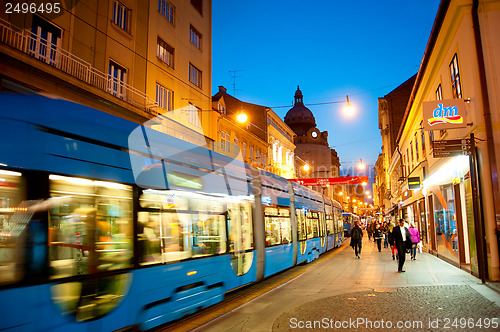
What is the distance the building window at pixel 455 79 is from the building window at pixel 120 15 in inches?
538

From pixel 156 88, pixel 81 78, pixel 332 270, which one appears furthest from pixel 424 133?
pixel 81 78

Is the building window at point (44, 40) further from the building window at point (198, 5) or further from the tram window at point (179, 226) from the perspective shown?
the building window at point (198, 5)

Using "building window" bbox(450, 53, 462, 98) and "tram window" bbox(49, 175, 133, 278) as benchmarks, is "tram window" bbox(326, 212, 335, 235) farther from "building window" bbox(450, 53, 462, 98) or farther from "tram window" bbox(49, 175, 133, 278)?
"tram window" bbox(49, 175, 133, 278)

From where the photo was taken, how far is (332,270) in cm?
1402

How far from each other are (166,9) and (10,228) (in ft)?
63.6

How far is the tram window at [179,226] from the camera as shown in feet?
19.9

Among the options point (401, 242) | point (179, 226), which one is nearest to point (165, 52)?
point (401, 242)

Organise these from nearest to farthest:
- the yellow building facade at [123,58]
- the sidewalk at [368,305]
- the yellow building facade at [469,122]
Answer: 1. the sidewalk at [368,305]
2. the yellow building facade at [469,122]
3. the yellow building facade at [123,58]

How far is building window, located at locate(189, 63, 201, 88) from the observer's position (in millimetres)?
23344

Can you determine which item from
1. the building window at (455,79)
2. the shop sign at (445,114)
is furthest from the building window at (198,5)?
the shop sign at (445,114)

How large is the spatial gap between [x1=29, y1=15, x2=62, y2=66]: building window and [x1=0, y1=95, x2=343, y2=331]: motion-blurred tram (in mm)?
8023

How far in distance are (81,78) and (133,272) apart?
10707 millimetres

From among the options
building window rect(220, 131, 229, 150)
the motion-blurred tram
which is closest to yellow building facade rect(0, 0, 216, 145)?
the motion-blurred tram

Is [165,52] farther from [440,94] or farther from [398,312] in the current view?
[398,312]
